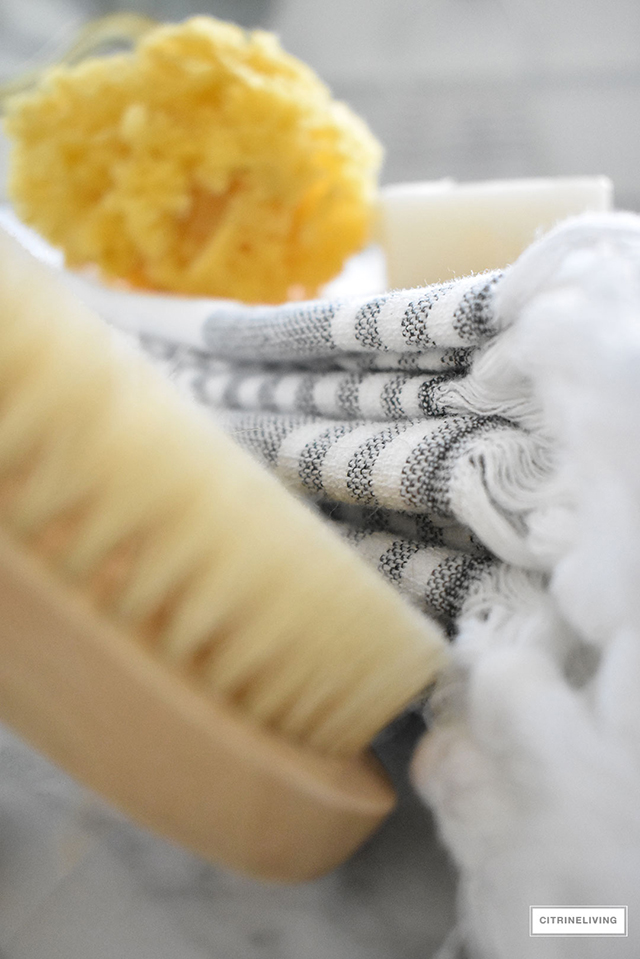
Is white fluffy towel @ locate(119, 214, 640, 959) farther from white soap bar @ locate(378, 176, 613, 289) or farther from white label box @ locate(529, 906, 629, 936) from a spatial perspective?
white soap bar @ locate(378, 176, 613, 289)

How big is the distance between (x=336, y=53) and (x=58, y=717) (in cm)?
108

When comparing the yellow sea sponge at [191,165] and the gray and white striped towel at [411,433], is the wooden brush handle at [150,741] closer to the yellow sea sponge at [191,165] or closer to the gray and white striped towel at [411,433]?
the gray and white striped towel at [411,433]

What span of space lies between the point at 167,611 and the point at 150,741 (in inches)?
1.2

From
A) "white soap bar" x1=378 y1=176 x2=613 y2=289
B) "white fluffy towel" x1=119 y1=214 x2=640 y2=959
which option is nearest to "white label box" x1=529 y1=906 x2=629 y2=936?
"white fluffy towel" x1=119 y1=214 x2=640 y2=959

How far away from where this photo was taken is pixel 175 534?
0.55ft

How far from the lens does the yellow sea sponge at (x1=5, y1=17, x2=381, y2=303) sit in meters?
0.45

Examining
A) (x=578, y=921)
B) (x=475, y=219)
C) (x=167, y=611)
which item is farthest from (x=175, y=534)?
(x=475, y=219)

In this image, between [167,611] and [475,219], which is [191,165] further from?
[167,611]

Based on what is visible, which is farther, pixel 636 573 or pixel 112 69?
pixel 112 69

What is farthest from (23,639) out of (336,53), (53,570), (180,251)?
(336,53)

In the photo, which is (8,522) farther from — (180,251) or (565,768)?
(180,251)

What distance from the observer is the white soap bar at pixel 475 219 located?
1.39ft

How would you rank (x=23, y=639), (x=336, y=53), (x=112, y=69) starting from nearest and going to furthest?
1. (x=23, y=639)
2. (x=112, y=69)
3. (x=336, y=53)

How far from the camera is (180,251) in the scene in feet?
1.58
